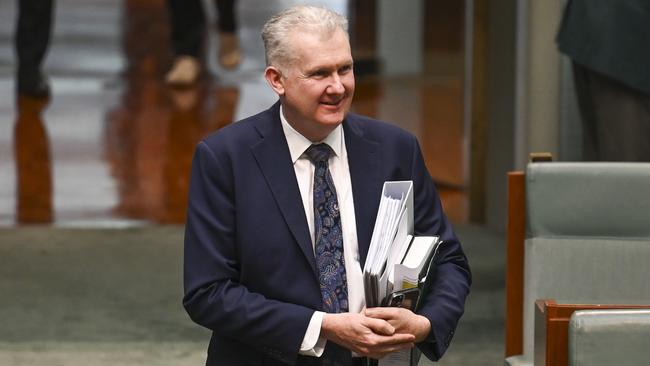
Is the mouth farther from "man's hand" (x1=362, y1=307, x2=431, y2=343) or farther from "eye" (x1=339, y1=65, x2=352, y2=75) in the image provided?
"man's hand" (x1=362, y1=307, x2=431, y2=343)

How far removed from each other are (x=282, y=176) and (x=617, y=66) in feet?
6.24

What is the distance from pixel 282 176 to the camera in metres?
2.56

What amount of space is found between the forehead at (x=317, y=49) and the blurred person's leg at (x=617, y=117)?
1932 millimetres

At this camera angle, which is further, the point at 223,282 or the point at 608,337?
the point at 223,282

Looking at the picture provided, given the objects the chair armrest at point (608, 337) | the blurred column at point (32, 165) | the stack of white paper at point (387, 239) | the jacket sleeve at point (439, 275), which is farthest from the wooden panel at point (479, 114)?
the chair armrest at point (608, 337)

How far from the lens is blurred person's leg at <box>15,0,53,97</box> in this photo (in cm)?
864

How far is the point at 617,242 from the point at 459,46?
830 cm

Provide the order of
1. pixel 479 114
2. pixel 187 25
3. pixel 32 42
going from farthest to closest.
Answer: pixel 187 25 < pixel 32 42 < pixel 479 114

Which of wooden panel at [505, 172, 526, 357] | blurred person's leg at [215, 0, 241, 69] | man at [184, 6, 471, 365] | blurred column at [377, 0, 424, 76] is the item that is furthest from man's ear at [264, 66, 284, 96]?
blurred column at [377, 0, 424, 76]

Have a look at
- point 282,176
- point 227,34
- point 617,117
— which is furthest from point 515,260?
point 227,34

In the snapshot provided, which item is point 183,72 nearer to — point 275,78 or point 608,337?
point 275,78

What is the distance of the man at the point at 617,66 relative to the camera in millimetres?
4156

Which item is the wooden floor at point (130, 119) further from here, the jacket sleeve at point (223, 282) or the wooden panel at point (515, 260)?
the jacket sleeve at point (223, 282)

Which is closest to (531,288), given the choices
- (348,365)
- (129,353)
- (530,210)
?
(530,210)
